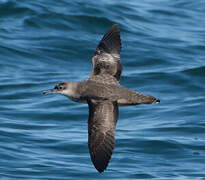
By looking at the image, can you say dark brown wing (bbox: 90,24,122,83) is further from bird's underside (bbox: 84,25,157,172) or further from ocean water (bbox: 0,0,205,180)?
ocean water (bbox: 0,0,205,180)

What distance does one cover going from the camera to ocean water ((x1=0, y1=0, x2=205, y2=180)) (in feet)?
37.4

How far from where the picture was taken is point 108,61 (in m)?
10.4

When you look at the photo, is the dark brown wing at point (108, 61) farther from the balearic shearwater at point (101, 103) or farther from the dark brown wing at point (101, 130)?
the dark brown wing at point (101, 130)

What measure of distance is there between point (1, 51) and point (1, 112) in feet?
9.33

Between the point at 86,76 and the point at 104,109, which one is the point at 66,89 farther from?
the point at 86,76

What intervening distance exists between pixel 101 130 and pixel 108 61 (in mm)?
1936

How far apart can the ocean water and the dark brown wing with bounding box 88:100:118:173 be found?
2.21m

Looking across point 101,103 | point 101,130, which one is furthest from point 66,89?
point 101,130

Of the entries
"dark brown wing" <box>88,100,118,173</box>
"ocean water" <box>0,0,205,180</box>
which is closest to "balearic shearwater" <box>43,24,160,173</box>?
"dark brown wing" <box>88,100,118,173</box>

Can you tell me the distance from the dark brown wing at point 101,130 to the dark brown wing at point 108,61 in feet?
3.05

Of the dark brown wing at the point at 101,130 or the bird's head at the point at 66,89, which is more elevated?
the bird's head at the point at 66,89

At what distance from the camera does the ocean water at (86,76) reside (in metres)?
11.4

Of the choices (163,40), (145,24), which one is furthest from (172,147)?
(145,24)

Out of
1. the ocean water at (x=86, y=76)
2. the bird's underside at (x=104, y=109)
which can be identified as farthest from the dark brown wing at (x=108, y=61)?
the ocean water at (x=86, y=76)
